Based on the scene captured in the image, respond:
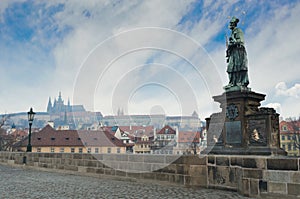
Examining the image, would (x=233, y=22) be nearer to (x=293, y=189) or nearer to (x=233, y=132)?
(x=233, y=132)

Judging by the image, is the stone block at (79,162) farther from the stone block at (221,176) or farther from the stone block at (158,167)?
the stone block at (221,176)

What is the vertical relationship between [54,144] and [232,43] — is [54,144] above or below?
below

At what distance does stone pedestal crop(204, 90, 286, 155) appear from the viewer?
11.0 meters

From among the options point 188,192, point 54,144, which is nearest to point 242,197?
point 188,192

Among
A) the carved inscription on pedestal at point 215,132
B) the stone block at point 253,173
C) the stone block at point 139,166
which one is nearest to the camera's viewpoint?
the stone block at point 253,173

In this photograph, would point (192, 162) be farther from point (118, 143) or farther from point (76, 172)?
point (118, 143)

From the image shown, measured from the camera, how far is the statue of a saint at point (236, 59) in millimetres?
12898

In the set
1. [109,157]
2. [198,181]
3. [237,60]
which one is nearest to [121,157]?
[109,157]

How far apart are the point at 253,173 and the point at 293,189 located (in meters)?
0.80

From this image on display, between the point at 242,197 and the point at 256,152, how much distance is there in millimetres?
5690

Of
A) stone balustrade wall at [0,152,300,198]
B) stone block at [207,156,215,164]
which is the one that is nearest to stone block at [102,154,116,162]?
stone balustrade wall at [0,152,300,198]

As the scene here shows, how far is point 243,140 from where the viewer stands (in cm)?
1142

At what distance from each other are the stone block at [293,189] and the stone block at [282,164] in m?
0.26

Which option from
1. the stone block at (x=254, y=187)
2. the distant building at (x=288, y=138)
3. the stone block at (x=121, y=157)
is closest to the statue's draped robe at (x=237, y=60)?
the stone block at (x=121, y=157)
